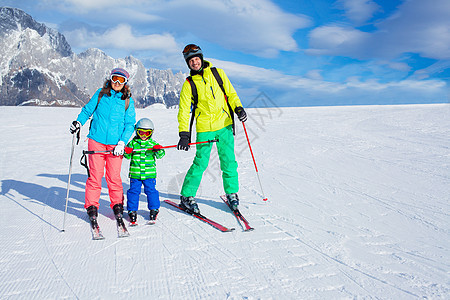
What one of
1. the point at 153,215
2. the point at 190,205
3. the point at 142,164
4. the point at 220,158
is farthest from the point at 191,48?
the point at 153,215

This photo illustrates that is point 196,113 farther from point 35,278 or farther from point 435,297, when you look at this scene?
point 435,297

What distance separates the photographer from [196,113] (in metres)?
4.38

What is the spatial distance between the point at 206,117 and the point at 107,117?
4.54 ft

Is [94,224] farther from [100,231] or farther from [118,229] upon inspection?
[118,229]

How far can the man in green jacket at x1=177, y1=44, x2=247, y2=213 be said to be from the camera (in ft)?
13.7

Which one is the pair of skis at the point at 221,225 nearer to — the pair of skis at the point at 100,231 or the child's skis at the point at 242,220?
the child's skis at the point at 242,220

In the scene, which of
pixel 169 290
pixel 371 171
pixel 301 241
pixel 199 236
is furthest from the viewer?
pixel 371 171

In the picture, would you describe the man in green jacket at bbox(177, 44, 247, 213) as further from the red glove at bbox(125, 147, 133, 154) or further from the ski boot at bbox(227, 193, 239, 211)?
the red glove at bbox(125, 147, 133, 154)

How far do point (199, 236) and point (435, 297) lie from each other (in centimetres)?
235

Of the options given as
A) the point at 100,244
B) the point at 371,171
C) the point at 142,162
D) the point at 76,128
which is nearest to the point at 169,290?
the point at 100,244

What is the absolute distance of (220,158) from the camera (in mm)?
4391

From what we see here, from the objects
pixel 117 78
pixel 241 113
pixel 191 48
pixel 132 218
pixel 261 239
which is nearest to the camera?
pixel 261 239

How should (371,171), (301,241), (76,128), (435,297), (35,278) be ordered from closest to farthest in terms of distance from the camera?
(435,297), (35,278), (301,241), (76,128), (371,171)

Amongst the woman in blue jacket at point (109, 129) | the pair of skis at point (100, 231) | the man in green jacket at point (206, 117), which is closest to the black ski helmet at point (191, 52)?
the man in green jacket at point (206, 117)
